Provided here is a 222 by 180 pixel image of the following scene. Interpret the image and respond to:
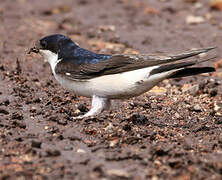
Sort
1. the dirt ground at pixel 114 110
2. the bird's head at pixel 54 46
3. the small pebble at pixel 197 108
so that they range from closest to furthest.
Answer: the dirt ground at pixel 114 110, the bird's head at pixel 54 46, the small pebble at pixel 197 108

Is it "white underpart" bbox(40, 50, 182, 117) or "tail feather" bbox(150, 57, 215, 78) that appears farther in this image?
"white underpart" bbox(40, 50, 182, 117)

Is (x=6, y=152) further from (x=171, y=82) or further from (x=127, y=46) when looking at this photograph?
(x=127, y=46)

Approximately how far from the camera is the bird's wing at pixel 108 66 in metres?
5.12

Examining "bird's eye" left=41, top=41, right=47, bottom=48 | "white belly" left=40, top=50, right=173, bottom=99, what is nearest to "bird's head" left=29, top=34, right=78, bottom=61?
"bird's eye" left=41, top=41, right=47, bottom=48

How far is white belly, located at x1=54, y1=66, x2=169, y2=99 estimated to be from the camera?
5078 mm

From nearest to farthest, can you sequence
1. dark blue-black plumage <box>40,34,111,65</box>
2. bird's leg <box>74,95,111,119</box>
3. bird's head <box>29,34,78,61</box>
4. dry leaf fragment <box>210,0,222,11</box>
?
bird's leg <box>74,95,111,119</box> → dark blue-black plumage <box>40,34,111,65</box> → bird's head <box>29,34,78,61</box> → dry leaf fragment <box>210,0,222,11</box>

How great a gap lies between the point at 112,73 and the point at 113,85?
0.13m

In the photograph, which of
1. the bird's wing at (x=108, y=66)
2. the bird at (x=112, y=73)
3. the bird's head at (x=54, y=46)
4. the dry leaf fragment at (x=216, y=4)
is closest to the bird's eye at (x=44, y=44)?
the bird's head at (x=54, y=46)

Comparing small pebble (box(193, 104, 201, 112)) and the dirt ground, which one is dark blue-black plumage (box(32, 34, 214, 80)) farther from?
small pebble (box(193, 104, 201, 112))

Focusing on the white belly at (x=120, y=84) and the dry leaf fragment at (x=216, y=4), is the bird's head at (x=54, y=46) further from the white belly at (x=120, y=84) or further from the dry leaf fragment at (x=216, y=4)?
the dry leaf fragment at (x=216, y=4)

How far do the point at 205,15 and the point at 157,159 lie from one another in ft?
21.2

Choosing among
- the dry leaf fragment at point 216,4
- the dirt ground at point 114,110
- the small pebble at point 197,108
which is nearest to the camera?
the dirt ground at point 114,110

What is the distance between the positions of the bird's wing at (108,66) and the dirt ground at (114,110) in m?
0.43

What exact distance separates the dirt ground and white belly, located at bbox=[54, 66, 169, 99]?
0.28 metres
